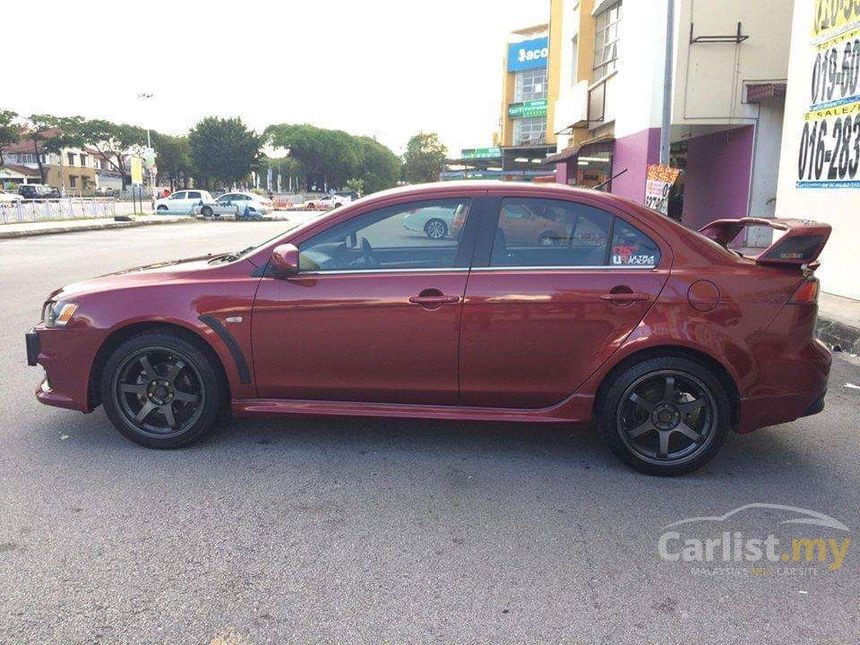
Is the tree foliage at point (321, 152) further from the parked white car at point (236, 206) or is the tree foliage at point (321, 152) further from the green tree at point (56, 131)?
the parked white car at point (236, 206)

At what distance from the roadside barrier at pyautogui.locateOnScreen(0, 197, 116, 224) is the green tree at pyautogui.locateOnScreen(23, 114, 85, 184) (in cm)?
5771

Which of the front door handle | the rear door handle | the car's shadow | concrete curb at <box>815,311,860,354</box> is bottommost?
the car's shadow

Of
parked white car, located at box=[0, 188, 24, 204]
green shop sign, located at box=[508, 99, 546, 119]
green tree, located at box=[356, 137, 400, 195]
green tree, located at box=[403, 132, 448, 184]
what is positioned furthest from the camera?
green tree, located at box=[356, 137, 400, 195]

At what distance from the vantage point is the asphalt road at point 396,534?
260 centimetres

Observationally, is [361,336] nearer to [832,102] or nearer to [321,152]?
[832,102]

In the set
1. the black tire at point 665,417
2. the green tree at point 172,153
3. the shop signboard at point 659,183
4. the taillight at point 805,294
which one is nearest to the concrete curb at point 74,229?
the shop signboard at point 659,183

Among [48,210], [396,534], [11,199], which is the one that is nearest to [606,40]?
[396,534]

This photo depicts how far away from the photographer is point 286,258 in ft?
12.9

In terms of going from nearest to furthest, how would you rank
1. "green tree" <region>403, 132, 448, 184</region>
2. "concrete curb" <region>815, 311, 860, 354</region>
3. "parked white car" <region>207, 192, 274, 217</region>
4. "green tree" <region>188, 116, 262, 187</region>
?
"concrete curb" <region>815, 311, 860, 354</region>, "parked white car" <region>207, 192, 274, 217</region>, "green tree" <region>188, 116, 262, 187</region>, "green tree" <region>403, 132, 448, 184</region>

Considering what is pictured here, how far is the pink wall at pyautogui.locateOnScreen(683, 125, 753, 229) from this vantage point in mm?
16125

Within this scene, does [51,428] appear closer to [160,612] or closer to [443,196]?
[160,612]

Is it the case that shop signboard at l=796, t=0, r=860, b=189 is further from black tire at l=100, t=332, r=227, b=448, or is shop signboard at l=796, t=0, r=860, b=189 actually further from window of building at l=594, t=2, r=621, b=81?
window of building at l=594, t=2, r=621, b=81

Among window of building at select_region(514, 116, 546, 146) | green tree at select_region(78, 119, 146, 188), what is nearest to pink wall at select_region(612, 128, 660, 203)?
window of building at select_region(514, 116, 546, 146)

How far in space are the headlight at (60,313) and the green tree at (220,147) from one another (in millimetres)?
83829
